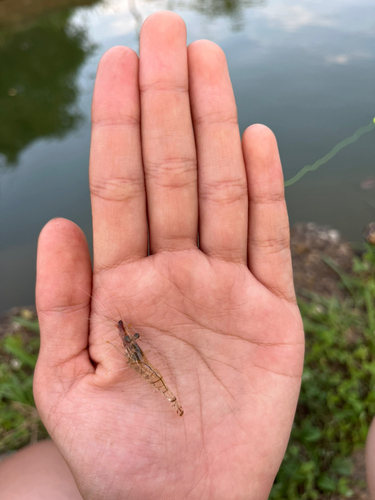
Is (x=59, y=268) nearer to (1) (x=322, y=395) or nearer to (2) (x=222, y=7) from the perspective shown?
(1) (x=322, y=395)

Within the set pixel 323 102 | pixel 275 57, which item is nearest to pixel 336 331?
pixel 323 102

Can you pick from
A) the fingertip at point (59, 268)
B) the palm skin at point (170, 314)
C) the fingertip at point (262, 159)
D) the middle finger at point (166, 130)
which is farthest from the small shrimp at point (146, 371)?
the fingertip at point (262, 159)

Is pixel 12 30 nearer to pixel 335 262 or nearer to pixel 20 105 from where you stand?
pixel 20 105

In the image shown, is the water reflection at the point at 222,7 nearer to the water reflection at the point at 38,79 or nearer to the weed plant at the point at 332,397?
the water reflection at the point at 38,79

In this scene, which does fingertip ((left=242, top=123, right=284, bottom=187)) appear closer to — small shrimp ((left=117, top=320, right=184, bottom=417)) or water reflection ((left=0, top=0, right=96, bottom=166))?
small shrimp ((left=117, top=320, right=184, bottom=417))

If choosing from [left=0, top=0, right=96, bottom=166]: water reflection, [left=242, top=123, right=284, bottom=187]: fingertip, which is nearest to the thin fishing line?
[left=242, top=123, right=284, bottom=187]: fingertip
